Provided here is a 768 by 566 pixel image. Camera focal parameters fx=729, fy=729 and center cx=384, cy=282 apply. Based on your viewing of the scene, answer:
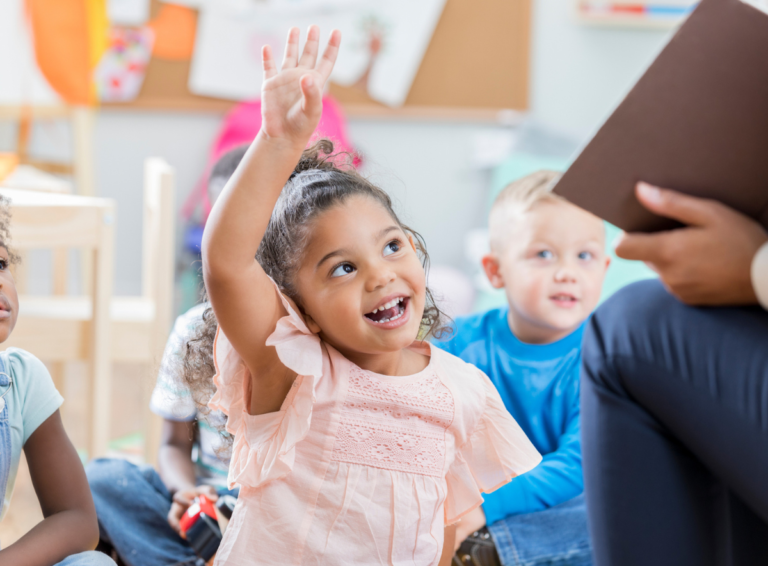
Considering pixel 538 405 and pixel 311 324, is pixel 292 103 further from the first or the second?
pixel 538 405

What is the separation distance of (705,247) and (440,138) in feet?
6.88

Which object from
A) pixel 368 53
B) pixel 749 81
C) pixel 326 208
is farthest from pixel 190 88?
pixel 749 81

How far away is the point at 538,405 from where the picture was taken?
34.6 inches

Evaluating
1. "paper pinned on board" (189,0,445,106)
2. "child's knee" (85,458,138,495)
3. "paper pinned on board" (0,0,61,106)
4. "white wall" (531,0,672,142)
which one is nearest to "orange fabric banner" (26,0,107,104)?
"paper pinned on board" (0,0,61,106)

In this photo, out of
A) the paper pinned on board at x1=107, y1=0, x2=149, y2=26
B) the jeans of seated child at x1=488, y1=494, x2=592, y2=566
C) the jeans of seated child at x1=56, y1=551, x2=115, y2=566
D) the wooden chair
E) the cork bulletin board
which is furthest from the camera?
the cork bulletin board

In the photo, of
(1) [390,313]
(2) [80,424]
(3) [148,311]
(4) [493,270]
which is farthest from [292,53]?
(3) [148,311]

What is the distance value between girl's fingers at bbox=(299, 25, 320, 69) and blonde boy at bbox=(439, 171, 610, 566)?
16.0 inches

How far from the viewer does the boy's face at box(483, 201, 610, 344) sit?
0.95 metres

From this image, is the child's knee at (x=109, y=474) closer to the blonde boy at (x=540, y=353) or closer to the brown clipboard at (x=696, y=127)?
the blonde boy at (x=540, y=353)

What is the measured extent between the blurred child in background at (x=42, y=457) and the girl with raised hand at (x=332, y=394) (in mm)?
130

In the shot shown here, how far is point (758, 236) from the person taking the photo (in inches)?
24.7

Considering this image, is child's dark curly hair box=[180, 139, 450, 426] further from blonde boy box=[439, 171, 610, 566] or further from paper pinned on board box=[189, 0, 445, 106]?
paper pinned on board box=[189, 0, 445, 106]

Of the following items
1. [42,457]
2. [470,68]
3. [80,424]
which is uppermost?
[470,68]

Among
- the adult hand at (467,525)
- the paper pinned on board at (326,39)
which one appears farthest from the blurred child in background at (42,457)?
the paper pinned on board at (326,39)
